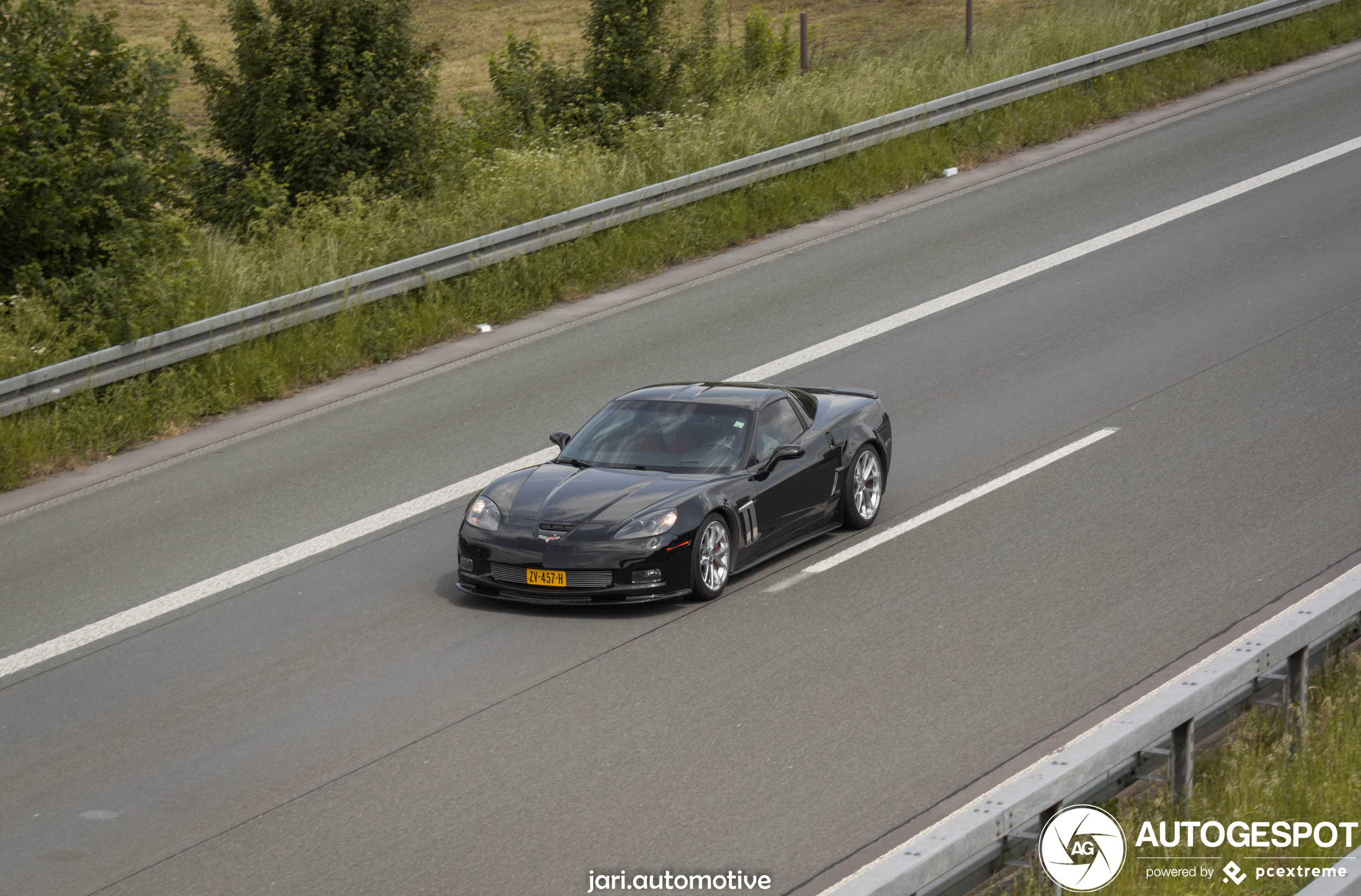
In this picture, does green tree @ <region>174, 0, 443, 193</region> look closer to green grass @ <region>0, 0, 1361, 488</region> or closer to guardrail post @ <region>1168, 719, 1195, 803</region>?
green grass @ <region>0, 0, 1361, 488</region>

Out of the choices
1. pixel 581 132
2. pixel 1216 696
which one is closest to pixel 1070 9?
pixel 581 132

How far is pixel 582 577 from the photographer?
10109 mm

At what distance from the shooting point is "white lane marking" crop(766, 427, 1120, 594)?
35.8ft

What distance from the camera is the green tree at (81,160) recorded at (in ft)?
51.9

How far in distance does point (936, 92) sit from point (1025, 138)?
154 cm

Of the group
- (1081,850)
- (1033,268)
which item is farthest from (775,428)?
(1033,268)

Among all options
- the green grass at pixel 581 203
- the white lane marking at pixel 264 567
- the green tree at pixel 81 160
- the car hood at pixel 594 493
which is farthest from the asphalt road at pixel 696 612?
the green tree at pixel 81 160

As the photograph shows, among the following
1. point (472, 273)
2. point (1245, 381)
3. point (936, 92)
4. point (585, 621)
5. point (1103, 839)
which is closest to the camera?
point (1103, 839)

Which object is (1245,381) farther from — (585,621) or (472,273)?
(472,273)

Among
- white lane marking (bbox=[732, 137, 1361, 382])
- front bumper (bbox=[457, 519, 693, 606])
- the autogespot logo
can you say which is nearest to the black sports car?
front bumper (bbox=[457, 519, 693, 606])

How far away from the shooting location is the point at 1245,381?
1409cm

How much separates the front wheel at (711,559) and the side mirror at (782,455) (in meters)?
0.70

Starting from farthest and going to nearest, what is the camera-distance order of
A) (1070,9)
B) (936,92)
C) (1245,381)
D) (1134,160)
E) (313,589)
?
(1070,9)
(936,92)
(1134,160)
(1245,381)
(313,589)

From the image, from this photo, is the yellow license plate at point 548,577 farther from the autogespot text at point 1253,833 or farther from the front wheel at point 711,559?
the autogespot text at point 1253,833
